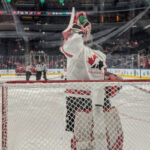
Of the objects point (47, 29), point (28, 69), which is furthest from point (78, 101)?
point (47, 29)

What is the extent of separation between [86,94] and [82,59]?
0.64 feet

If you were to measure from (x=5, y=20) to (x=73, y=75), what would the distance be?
17.5 m

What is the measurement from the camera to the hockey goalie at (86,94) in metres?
1.09

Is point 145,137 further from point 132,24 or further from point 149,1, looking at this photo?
point 132,24

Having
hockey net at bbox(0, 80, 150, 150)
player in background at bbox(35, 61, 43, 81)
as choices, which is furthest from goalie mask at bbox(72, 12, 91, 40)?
player in background at bbox(35, 61, 43, 81)

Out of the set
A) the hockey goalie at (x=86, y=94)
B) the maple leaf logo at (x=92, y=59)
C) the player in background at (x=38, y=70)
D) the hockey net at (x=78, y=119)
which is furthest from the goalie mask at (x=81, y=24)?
the player in background at (x=38, y=70)

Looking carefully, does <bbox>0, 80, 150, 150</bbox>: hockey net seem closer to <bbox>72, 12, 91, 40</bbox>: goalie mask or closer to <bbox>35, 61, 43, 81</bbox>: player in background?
<bbox>72, 12, 91, 40</bbox>: goalie mask

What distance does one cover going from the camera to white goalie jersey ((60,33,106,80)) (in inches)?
43.8

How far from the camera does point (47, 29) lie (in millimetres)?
17906

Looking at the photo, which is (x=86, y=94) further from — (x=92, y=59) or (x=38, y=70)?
(x=38, y=70)

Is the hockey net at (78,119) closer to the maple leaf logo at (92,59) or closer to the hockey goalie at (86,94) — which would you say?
the hockey goalie at (86,94)

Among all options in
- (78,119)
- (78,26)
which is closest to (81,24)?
(78,26)

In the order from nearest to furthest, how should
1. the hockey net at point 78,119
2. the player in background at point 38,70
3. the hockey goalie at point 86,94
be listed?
the hockey net at point 78,119
the hockey goalie at point 86,94
the player in background at point 38,70

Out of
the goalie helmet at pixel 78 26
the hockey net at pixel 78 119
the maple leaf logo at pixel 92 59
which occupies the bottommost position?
the hockey net at pixel 78 119
